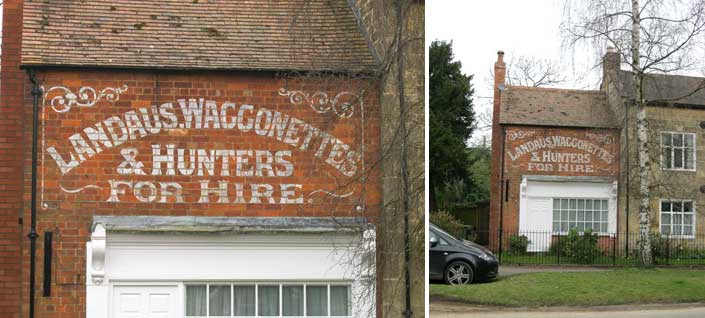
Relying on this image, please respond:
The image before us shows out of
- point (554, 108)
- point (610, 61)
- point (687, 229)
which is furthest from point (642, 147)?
point (687, 229)

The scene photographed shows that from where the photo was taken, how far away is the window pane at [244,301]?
8.58 m

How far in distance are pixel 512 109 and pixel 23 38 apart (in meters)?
17.8

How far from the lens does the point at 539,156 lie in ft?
78.8

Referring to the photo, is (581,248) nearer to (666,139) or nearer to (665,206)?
(666,139)

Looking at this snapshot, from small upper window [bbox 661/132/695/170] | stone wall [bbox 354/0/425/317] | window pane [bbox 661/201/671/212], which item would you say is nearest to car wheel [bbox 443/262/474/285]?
stone wall [bbox 354/0/425/317]

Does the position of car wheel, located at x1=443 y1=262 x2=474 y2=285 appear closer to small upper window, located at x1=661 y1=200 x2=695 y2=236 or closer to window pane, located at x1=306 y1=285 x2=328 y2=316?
window pane, located at x1=306 y1=285 x2=328 y2=316

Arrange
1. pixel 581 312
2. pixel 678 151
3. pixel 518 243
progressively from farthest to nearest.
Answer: pixel 678 151, pixel 518 243, pixel 581 312

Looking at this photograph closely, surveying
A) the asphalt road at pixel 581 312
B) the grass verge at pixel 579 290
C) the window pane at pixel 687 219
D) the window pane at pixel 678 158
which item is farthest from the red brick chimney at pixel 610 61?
the asphalt road at pixel 581 312

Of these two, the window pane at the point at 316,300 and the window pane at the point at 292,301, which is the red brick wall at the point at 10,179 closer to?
the window pane at the point at 292,301

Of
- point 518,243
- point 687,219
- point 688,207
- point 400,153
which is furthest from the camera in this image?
point 688,207

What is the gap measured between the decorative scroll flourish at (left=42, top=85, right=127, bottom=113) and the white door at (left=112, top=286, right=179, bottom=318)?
1936 millimetres

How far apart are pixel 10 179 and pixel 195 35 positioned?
8.23 feet

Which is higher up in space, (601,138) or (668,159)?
(601,138)

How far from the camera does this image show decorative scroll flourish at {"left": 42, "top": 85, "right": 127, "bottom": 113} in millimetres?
8375
